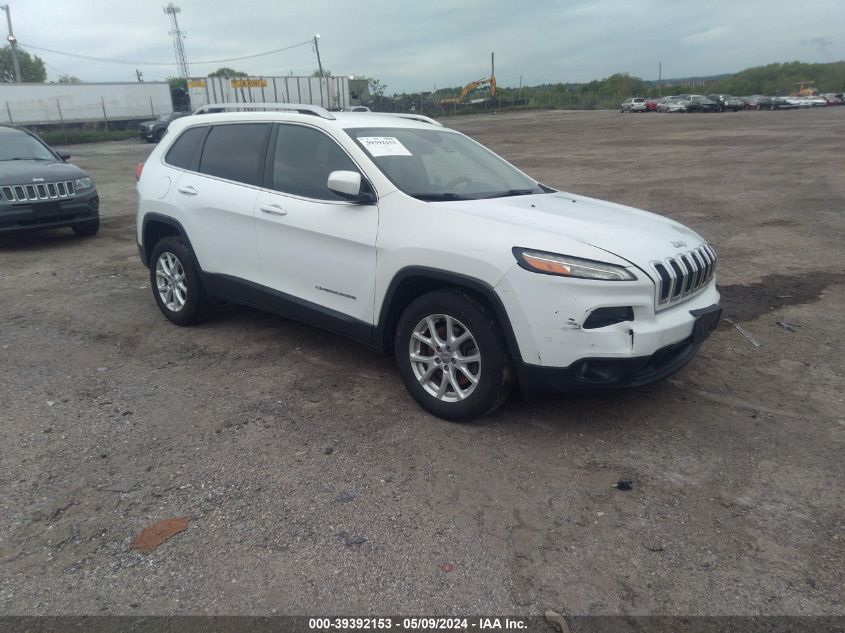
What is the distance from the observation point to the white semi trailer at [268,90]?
127ft

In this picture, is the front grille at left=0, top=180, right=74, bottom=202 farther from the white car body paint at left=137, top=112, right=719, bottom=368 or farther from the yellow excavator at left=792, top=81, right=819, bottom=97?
the yellow excavator at left=792, top=81, right=819, bottom=97

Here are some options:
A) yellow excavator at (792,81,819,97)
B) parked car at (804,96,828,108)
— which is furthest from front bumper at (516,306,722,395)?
yellow excavator at (792,81,819,97)

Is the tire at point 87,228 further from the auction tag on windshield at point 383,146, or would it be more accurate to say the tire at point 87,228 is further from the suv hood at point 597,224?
the suv hood at point 597,224

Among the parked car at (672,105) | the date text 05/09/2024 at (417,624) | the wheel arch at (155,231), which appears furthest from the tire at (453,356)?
the parked car at (672,105)

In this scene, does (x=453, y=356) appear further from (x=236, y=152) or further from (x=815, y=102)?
(x=815, y=102)

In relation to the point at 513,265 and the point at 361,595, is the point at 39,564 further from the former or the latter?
the point at 513,265

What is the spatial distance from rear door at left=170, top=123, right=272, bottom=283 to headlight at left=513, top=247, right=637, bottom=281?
2.29 metres

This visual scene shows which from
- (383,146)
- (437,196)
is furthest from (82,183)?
(437,196)

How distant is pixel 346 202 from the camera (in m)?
4.30

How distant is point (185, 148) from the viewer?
223 inches

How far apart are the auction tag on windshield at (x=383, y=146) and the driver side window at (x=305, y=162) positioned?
0.54 feet

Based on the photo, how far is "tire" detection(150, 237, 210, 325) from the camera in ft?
18.2

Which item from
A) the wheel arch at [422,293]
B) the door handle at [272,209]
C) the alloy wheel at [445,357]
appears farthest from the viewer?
the door handle at [272,209]

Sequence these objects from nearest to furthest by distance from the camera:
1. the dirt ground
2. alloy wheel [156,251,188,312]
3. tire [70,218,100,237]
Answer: the dirt ground, alloy wheel [156,251,188,312], tire [70,218,100,237]
